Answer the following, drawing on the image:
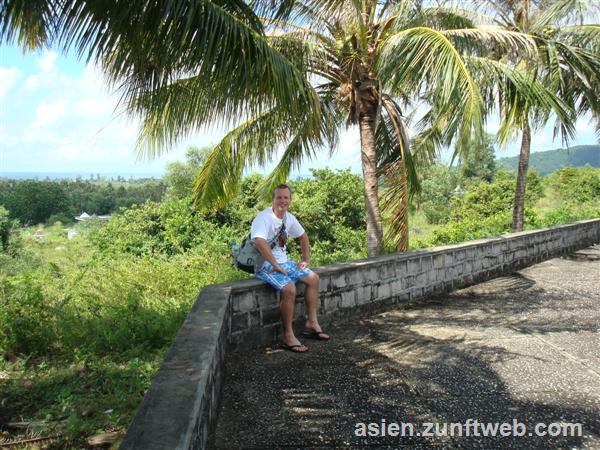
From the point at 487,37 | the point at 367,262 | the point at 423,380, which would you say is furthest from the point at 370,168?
the point at 423,380

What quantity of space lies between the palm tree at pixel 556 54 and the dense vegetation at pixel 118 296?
1.86 m

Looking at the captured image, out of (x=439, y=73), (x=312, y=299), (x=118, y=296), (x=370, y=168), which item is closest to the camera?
(x=312, y=299)

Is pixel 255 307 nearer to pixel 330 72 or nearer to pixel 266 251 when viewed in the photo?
pixel 266 251

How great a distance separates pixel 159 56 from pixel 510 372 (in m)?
3.91

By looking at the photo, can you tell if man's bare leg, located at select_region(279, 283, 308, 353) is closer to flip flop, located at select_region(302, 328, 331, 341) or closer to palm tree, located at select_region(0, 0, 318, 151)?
flip flop, located at select_region(302, 328, 331, 341)

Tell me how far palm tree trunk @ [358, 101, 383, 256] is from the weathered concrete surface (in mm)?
1637

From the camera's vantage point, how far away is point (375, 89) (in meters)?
7.21

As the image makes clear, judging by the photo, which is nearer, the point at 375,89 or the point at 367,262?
the point at 367,262

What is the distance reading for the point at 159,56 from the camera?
434 centimetres

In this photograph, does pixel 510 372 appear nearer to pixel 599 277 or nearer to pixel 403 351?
pixel 403 351

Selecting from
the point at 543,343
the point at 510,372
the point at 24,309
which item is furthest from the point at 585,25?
the point at 24,309

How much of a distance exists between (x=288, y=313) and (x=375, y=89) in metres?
4.08

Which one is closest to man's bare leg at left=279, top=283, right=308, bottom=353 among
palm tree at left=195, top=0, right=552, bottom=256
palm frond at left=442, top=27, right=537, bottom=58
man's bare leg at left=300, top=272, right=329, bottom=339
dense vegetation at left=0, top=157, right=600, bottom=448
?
man's bare leg at left=300, top=272, right=329, bottom=339

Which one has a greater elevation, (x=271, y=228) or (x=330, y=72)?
(x=330, y=72)
